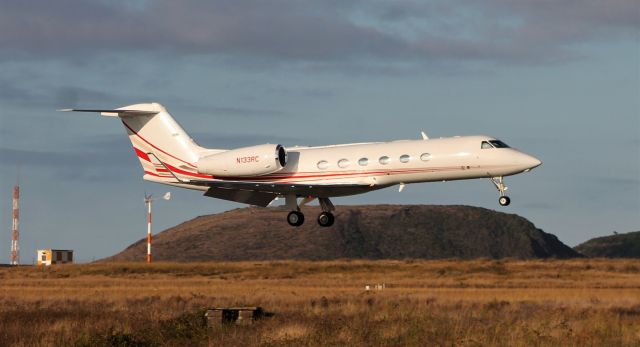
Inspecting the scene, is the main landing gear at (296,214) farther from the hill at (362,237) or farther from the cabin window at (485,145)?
the hill at (362,237)

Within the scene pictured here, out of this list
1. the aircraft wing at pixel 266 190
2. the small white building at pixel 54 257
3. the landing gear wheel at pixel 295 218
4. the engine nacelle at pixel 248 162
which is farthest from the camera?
the small white building at pixel 54 257

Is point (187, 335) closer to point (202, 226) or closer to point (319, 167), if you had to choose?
point (319, 167)

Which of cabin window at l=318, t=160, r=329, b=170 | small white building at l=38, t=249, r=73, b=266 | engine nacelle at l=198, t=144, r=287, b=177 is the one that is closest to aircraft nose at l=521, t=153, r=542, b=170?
cabin window at l=318, t=160, r=329, b=170

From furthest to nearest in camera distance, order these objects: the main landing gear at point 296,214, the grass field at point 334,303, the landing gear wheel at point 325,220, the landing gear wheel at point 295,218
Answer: the landing gear wheel at point 295,218, the main landing gear at point 296,214, the landing gear wheel at point 325,220, the grass field at point 334,303

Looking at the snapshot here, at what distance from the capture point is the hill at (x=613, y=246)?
133625mm

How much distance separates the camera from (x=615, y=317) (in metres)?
32.6

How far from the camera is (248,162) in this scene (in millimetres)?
40438

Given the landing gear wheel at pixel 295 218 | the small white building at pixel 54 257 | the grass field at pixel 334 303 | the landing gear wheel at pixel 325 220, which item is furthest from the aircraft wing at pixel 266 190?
the small white building at pixel 54 257

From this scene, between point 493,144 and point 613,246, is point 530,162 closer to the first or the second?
point 493,144

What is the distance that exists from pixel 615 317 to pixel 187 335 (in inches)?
502

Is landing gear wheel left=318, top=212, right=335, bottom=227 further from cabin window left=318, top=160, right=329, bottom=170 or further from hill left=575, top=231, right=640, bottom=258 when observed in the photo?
hill left=575, top=231, right=640, bottom=258

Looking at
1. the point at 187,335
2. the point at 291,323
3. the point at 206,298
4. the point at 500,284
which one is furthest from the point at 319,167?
the point at 500,284

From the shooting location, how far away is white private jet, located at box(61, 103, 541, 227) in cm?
3681

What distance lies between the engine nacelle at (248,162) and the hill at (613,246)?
97.1m
